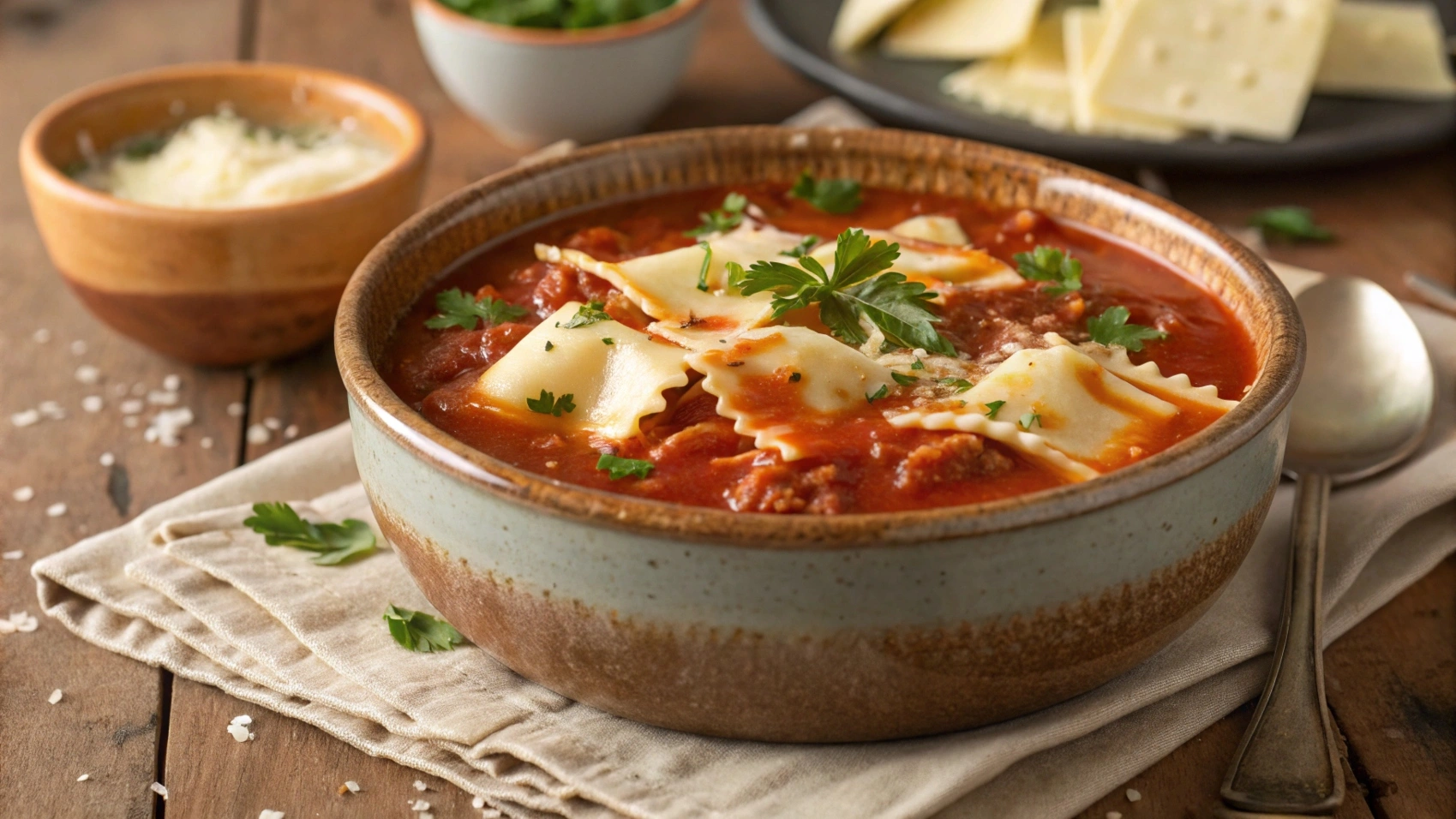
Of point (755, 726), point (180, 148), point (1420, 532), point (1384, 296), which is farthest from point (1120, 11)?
point (755, 726)

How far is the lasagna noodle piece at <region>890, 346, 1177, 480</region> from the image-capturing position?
3.04 meters

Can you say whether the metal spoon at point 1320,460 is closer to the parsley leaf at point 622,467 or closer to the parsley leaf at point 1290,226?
the parsley leaf at point 1290,226

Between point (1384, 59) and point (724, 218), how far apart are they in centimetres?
342

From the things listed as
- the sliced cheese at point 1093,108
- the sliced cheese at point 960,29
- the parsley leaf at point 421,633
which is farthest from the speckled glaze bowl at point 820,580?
the sliced cheese at point 960,29

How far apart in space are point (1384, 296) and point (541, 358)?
8.35ft

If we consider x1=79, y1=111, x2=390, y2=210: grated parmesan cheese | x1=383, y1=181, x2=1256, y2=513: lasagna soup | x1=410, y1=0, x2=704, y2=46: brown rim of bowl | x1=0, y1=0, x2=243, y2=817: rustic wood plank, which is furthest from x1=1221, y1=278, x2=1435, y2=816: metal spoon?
x1=79, y1=111, x2=390, y2=210: grated parmesan cheese

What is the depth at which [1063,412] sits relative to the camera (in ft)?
10.4

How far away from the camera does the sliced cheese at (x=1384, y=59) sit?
5.98 m

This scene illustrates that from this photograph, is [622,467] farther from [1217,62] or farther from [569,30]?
[1217,62]

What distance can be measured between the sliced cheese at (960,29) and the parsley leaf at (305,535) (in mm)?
3577

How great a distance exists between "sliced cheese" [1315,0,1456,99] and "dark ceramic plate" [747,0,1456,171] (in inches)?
3.0

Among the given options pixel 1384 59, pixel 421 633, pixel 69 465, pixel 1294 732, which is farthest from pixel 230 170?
pixel 1384 59

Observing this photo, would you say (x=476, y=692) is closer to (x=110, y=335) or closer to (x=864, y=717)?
(x=864, y=717)

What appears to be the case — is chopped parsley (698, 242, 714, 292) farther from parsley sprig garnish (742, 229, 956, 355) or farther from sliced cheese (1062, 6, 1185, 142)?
sliced cheese (1062, 6, 1185, 142)
